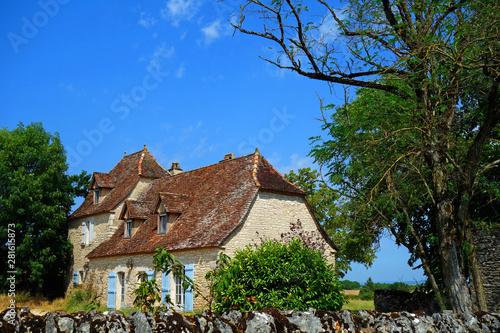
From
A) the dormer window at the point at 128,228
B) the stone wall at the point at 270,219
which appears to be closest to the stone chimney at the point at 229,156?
the stone wall at the point at 270,219

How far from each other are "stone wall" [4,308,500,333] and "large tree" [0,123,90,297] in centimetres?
Answer: 2492

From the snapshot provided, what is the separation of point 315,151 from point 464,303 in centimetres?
583

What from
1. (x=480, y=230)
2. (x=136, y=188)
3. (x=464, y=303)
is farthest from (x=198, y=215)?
(x=464, y=303)

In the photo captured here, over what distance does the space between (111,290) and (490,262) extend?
57.1 feet

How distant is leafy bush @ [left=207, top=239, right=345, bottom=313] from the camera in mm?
13680

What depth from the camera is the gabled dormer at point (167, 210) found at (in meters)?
22.7

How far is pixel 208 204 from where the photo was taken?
22391 millimetres

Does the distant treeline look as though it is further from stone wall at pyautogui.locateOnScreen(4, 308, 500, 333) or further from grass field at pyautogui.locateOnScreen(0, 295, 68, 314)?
stone wall at pyautogui.locateOnScreen(4, 308, 500, 333)

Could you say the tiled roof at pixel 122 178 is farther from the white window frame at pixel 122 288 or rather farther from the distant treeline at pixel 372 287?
the distant treeline at pixel 372 287

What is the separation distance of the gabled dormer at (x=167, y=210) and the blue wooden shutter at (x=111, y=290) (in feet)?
12.2

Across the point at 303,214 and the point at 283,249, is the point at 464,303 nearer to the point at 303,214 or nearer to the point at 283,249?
the point at 283,249

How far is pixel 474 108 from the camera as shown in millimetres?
17422

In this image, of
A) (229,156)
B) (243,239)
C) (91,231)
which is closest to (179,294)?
(243,239)

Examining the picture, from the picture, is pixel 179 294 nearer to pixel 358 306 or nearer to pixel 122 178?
pixel 358 306
